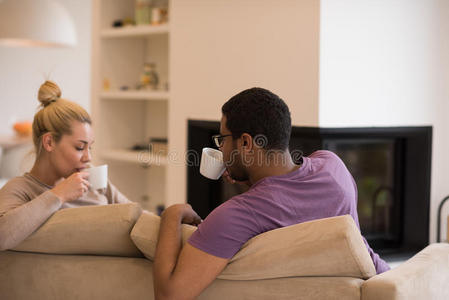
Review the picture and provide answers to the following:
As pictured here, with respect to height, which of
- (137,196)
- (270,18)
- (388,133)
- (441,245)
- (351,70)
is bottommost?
(137,196)

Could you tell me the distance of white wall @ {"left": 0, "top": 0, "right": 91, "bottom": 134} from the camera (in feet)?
20.0

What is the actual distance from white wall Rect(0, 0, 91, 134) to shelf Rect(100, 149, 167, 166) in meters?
2.06

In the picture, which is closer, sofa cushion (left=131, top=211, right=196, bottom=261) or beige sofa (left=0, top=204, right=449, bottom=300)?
beige sofa (left=0, top=204, right=449, bottom=300)

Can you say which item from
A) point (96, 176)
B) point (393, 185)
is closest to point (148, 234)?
point (96, 176)

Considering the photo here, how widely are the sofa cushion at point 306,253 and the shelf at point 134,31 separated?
2811 mm

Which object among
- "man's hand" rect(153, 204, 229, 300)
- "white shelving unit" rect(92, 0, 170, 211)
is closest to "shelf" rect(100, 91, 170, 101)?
"white shelving unit" rect(92, 0, 170, 211)

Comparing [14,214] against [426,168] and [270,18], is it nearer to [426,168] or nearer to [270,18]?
A: [270,18]

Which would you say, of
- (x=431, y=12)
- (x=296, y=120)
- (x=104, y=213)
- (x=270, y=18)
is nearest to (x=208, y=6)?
(x=270, y=18)

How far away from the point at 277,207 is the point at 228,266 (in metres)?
0.19

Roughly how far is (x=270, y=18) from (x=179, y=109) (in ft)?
3.25

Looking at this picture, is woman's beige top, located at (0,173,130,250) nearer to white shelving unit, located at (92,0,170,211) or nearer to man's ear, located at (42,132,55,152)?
man's ear, located at (42,132,55,152)

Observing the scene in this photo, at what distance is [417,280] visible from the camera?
142 centimetres

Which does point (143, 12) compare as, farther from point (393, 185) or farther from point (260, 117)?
point (260, 117)

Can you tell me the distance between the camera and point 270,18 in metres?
3.28
